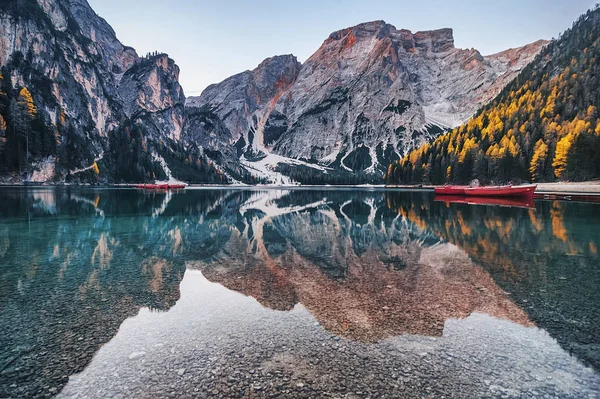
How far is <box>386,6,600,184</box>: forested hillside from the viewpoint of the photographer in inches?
3120

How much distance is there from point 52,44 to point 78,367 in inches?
8490

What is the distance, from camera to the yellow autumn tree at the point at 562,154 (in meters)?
76.8

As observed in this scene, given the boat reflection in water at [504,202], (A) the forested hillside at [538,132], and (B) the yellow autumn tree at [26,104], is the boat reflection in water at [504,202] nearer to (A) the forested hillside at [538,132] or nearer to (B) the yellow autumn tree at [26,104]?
(A) the forested hillside at [538,132]

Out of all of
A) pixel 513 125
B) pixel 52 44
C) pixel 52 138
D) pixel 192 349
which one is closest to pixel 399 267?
pixel 192 349

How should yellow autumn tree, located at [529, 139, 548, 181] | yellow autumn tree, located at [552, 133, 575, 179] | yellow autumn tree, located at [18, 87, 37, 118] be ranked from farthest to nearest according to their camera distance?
1. yellow autumn tree, located at [18, 87, 37, 118]
2. yellow autumn tree, located at [529, 139, 548, 181]
3. yellow autumn tree, located at [552, 133, 575, 179]

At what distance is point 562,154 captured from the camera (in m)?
78.5

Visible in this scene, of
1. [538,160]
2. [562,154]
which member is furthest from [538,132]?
[562,154]

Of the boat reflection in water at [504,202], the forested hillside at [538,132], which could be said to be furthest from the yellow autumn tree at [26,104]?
the forested hillside at [538,132]

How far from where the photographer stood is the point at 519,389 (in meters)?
5.32

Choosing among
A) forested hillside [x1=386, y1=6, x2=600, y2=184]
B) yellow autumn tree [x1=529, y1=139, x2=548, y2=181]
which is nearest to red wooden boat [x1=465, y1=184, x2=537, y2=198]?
forested hillside [x1=386, y1=6, x2=600, y2=184]

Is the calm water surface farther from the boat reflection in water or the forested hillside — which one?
the forested hillside

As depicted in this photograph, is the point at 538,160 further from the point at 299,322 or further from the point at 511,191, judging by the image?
the point at 299,322

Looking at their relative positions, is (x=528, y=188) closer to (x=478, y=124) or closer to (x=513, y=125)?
(x=513, y=125)

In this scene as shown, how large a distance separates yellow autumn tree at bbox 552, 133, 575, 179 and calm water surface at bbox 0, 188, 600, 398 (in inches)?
3113
